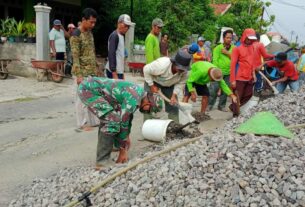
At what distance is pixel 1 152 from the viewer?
4.70 meters

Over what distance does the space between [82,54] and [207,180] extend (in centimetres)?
310

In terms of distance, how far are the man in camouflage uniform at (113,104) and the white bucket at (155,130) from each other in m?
0.89

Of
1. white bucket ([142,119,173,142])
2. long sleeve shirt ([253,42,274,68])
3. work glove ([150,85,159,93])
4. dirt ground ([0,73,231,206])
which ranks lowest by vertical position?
dirt ground ([0,73,231,206])

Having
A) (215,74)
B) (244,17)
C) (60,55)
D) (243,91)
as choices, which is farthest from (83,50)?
(244,17)

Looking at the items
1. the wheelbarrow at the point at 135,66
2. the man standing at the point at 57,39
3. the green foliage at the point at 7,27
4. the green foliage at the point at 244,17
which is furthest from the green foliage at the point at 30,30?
the green foliage at the point at 244,17

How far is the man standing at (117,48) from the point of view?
530 centimetres

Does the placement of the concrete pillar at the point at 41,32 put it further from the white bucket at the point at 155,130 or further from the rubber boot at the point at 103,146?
the rubber boot at the point at 103,146

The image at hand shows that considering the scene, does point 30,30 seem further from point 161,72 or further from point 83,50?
point 161,72

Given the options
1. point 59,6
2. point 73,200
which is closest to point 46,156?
point 73,200

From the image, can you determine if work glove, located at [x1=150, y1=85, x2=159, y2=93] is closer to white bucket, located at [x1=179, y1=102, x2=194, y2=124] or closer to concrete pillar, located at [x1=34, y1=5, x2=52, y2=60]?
white bucket, located at [x1=179, y1=102, x2=194, y2=124]

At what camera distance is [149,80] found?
508cm

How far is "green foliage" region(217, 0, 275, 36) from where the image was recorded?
21.9m

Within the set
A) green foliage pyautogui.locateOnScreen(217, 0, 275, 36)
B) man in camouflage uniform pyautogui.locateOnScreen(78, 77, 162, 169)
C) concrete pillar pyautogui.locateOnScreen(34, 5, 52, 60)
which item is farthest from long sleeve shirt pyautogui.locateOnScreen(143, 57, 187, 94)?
green foliage pyautogui.locateOnScreen(217, 0, 275, 36)

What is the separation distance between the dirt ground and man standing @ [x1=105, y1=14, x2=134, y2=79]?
978 millimetres
